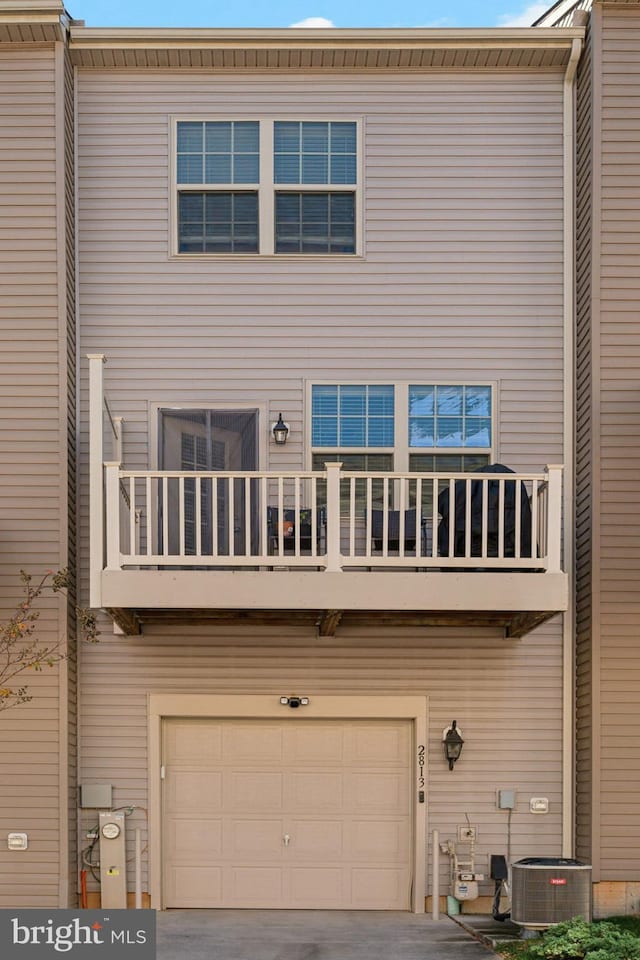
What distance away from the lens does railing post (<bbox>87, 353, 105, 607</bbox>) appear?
9.55 metres

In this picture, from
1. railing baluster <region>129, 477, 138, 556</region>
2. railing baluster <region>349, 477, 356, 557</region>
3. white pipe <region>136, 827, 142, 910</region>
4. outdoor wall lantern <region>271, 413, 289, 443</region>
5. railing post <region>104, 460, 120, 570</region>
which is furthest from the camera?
outdoor wall lantern <region>271, 413, 289, 443</region>

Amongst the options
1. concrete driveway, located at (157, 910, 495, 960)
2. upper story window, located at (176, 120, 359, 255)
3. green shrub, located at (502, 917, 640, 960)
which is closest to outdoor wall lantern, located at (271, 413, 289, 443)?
upper story window, located at (176, 120, 359, 255)

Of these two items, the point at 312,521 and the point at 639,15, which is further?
the point at 639,15

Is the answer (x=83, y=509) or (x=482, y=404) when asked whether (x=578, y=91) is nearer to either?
(x=482, y=404)

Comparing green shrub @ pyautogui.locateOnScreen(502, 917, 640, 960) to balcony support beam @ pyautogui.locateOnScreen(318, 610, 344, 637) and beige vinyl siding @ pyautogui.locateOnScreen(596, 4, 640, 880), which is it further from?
balcony support beam @ pyautogui.locateOnScreen(318, 610, 344, 637)

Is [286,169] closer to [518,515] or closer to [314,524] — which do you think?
[314,524]

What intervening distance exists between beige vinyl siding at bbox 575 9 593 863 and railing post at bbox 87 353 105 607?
167 inches

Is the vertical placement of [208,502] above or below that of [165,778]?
above

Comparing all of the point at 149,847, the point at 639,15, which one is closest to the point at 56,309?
the point at 149,847

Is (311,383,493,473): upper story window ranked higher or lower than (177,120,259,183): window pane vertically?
lower

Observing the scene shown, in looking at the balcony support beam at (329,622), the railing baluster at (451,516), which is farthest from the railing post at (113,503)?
the railing baluster at (451,516)

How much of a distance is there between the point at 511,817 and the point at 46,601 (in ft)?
15.0

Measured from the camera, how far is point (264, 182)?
36.9 feet

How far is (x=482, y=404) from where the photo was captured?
11.2 meters
